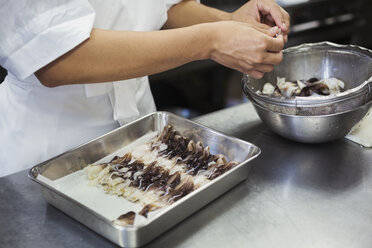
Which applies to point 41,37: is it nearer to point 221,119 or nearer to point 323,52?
point 221,119

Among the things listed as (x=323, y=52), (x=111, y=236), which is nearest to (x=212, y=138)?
(x=111, y=236)

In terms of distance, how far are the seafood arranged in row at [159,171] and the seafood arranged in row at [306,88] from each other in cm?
33

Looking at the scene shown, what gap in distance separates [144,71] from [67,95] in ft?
1.17

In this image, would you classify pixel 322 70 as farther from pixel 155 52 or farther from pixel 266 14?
pixel 155 52

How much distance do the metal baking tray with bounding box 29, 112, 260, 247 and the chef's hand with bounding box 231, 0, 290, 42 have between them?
461 millimetres

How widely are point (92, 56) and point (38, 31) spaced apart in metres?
0.14

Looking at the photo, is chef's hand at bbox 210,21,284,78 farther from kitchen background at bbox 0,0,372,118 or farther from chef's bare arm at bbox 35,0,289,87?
kitchen background at bbox 0,0,372,118

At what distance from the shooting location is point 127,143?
1.39 metres

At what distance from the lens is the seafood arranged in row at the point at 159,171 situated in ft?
3.66

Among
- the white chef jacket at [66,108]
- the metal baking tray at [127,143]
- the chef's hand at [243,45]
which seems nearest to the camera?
the metal baking tray at [127,143]

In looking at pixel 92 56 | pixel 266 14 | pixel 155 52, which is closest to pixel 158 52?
pixel 155 52

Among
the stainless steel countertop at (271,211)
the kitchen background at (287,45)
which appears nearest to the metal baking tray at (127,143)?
the stainless steel countertop at (271,211)

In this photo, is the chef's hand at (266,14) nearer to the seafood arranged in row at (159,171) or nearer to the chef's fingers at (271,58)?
the chef's fingers at (271,58)

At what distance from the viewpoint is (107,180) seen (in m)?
1.19
